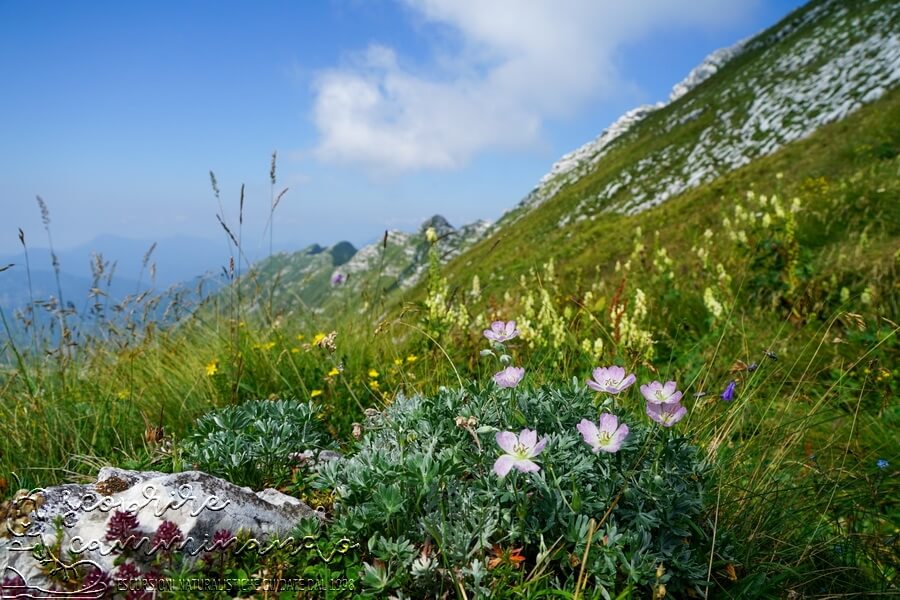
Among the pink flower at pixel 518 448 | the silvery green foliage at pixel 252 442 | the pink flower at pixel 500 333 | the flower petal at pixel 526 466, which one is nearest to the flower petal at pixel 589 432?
the pink flower at pixel 518 448

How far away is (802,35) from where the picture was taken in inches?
2188

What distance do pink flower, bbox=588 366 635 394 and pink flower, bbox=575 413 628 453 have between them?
6.7 inches

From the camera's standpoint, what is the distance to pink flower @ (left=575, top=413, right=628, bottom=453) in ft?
5.71

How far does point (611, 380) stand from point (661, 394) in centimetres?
20

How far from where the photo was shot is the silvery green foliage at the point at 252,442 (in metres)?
2.64

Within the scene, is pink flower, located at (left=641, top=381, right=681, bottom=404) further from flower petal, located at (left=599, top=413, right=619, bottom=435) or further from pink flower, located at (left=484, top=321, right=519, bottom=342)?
pink flower, located at (left=484, top=321, right=519, bottom=342)

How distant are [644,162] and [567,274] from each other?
45.7 meters

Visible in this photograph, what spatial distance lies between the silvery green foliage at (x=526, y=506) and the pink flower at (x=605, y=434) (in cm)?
19

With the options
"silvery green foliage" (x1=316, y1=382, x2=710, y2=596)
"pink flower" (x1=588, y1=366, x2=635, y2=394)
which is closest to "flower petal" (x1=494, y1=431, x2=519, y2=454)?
"silvery green foliage" (x1=316, y1=382, x2=710, y2=596)

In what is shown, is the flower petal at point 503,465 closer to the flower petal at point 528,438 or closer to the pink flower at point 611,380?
the flower petal at point 528,438

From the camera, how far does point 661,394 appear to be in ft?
6.61

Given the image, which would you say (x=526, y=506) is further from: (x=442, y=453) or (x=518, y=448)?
(x=442, y=453)

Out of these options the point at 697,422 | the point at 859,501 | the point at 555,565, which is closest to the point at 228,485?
the point at 555,565

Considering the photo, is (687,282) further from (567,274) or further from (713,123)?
(713,123)
